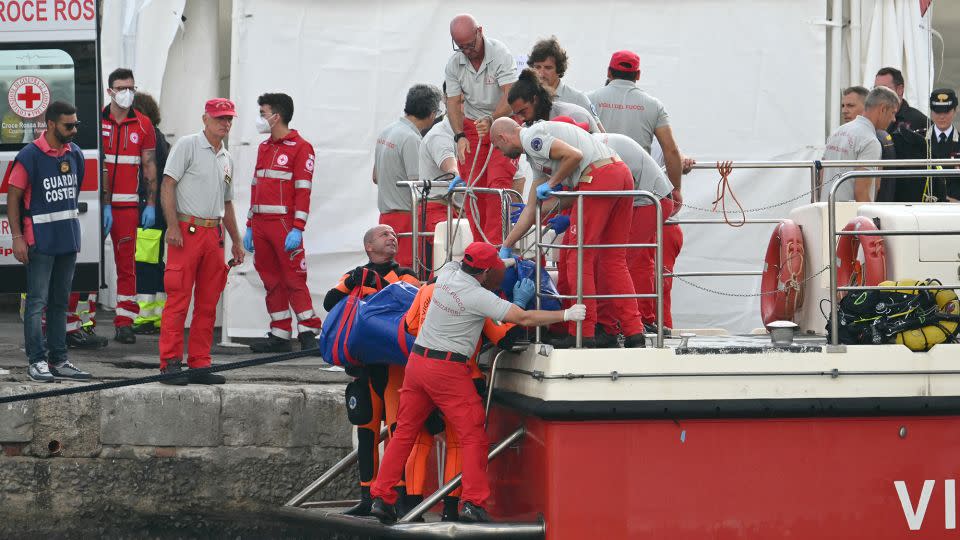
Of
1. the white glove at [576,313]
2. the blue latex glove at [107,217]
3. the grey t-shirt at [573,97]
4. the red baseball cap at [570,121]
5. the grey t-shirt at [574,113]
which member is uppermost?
the grey t-shirt at [573,97]

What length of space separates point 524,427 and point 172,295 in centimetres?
303

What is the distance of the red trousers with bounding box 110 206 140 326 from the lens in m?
10.7

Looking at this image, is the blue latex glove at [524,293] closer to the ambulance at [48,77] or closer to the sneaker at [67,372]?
the sneaker at [67,372]

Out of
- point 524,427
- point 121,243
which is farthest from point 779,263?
point 121,243

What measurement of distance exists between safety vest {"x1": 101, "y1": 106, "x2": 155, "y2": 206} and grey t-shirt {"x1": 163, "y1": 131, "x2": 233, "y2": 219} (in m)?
1.80

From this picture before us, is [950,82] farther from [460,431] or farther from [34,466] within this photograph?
[34,466]

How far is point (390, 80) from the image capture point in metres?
11.0

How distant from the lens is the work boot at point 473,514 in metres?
6.68

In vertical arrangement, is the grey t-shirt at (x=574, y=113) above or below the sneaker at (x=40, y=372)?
above

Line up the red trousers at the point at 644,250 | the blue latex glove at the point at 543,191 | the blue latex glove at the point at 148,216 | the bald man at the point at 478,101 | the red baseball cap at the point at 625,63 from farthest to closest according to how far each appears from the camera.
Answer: the blue latex glove at the point at 148,216 < the red baseball cap at the point at 625,63 < the bald man at the point at 478,101 < the red trousers at the point at 644,250 < the blue latex glove at the point at 543,191

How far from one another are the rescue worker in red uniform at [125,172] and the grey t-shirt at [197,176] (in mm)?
1783

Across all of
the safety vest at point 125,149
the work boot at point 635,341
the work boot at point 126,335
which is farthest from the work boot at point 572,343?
the safety vest at point 125,149

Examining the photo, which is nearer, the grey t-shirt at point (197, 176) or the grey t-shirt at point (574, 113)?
the grey t-shirt at point (574, 113)

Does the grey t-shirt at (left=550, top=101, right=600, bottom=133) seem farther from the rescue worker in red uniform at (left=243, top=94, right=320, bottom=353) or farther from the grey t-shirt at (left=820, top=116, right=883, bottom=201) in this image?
the rescue worker in red uniform at (left=243, top=94, right=320, bottom=353)
